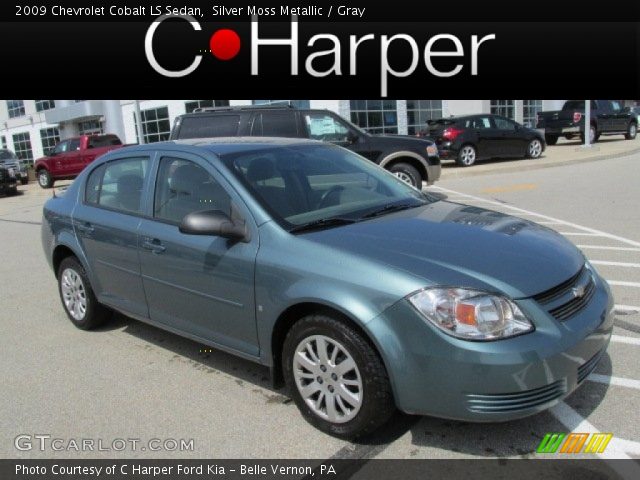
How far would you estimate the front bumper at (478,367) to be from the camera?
107 inches

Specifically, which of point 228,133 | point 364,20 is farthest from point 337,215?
point 364,20

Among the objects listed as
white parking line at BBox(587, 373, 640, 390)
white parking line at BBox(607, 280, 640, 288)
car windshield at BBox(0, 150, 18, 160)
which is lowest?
white parking line at BBox(607, 280, 640, 288)

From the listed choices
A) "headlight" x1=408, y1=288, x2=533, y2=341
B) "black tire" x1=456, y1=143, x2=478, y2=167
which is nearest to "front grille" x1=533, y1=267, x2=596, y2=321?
"headlight" x1=408, y1=288, x2=533, y2=341

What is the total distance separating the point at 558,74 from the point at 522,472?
2875 centimetres

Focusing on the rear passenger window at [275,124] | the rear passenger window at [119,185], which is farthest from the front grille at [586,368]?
the rear passenger window at [275,124]

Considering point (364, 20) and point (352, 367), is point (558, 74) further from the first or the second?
point (352, 367)

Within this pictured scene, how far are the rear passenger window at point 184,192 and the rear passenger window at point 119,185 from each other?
23 cm

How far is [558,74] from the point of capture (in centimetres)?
2802

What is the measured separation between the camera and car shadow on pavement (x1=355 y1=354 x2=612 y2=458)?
3.00 m

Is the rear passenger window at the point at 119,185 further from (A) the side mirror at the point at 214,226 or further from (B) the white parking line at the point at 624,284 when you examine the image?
(B) the white parking line at the point at 624,284

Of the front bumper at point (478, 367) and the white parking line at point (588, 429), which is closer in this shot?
the front bumper at point (478, 367)

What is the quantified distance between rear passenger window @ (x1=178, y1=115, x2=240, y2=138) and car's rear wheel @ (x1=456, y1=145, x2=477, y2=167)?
30.6 feet

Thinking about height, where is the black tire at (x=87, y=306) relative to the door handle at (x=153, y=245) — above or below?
below

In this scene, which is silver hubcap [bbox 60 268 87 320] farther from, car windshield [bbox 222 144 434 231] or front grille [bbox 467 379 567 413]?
front grille [bbox 467 379 567 413]
